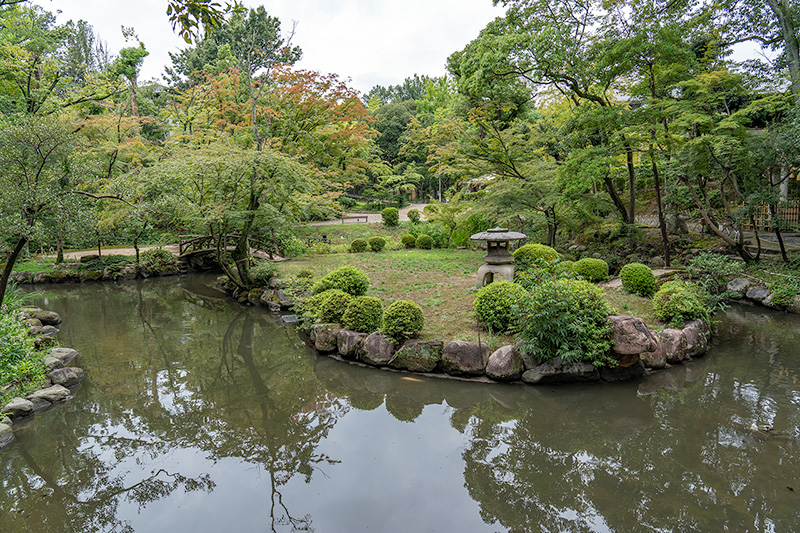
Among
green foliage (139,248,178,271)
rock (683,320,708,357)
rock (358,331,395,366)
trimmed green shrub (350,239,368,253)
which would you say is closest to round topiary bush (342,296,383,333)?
rock (358,331,395,366)

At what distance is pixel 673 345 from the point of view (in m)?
6.08

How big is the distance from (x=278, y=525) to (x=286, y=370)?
3372 mm

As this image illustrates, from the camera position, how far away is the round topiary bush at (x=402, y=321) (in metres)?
6.08

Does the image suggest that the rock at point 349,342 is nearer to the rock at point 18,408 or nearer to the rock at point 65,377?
the rock at point 65,377

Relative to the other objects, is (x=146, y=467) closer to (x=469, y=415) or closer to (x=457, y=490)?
(x=457, y=490)

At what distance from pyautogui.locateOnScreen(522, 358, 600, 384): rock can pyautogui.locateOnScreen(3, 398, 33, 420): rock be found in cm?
617

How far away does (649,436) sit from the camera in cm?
432

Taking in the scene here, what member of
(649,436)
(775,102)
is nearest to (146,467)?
(649,436)

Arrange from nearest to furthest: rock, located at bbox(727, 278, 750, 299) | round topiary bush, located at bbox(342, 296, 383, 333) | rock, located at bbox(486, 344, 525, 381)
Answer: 1. rock, located at bbox(486, 344, 525, 381)
2. round topiary bush, located at bbox(342, 296, 383, 333)
3. rock, located at bbox(727, 278, 750, 299)

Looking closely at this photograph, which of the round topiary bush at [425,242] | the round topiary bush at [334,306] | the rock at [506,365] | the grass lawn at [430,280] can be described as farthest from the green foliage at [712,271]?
the round topiary bush at [425,242]

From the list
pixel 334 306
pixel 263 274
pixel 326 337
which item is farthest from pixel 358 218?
pixel 326 337

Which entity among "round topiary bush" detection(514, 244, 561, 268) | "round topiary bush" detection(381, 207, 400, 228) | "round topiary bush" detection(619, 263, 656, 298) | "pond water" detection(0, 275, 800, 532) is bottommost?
"pond water" detection(0, 275, 800, 532)

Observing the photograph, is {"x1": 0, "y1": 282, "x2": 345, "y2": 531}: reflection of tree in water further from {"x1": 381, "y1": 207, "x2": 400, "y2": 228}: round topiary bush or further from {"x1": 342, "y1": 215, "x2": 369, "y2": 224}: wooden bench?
{"x1": 342, "y1": 215, "x2": 369, "y2": 224}: wooden bench

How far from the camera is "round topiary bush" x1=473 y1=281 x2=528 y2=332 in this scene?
6.17m
